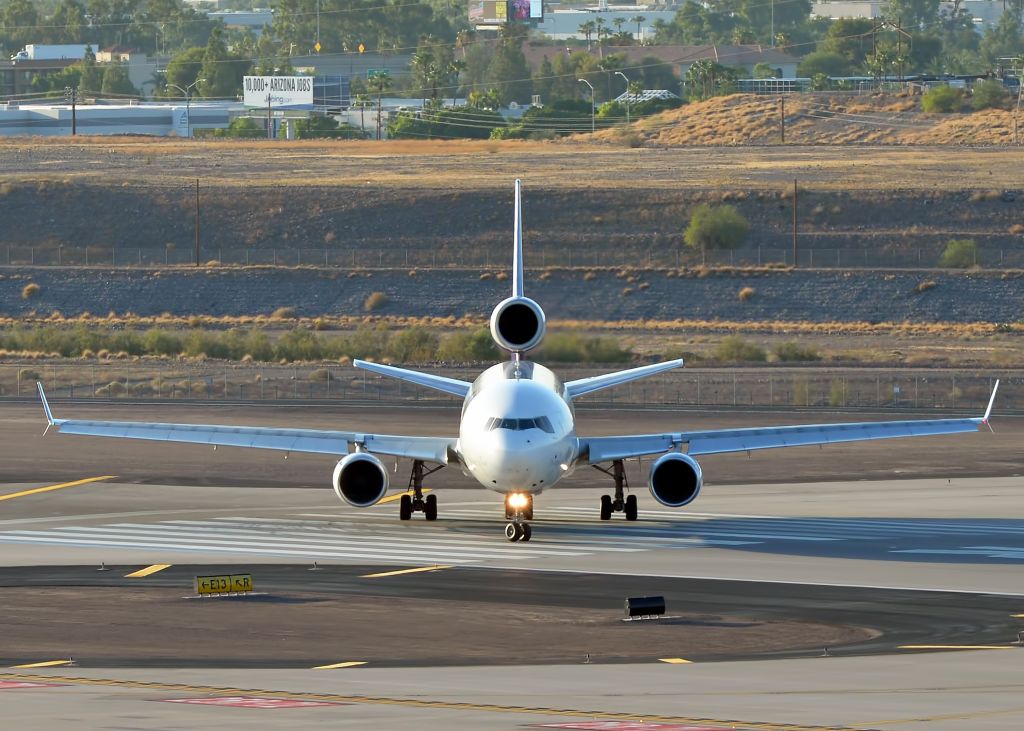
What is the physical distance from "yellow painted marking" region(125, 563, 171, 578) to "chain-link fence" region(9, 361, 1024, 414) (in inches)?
1629

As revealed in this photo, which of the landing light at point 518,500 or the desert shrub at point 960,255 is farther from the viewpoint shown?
the desert shrub at point 960,255

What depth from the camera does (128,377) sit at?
94750 millimetres

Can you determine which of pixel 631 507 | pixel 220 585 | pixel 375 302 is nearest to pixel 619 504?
pixel 631 507

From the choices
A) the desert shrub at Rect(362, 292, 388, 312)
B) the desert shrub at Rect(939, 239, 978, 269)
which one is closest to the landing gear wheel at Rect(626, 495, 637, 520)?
the desert shrub at Rect(362, 292, 388, 312)

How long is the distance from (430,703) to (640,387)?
2612 inches

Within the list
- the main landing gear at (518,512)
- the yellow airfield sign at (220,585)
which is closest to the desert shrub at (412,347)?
the main landing gear at (518,512)

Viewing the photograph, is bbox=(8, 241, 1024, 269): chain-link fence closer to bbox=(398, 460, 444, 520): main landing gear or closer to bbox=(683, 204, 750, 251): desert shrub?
bbox=(683, 204, 750, 251): desert shrub

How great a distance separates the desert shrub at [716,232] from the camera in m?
143

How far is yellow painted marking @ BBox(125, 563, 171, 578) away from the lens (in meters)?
40.7

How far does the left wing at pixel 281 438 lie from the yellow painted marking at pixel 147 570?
6.72 meters

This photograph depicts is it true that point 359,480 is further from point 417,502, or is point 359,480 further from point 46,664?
point 46,664

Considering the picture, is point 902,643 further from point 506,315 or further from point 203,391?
point 203,391

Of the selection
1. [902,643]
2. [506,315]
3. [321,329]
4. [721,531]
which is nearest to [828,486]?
[721,531]

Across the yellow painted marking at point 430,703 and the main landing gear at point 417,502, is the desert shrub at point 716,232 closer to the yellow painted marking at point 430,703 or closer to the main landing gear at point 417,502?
the main landing gear at point 417,502
